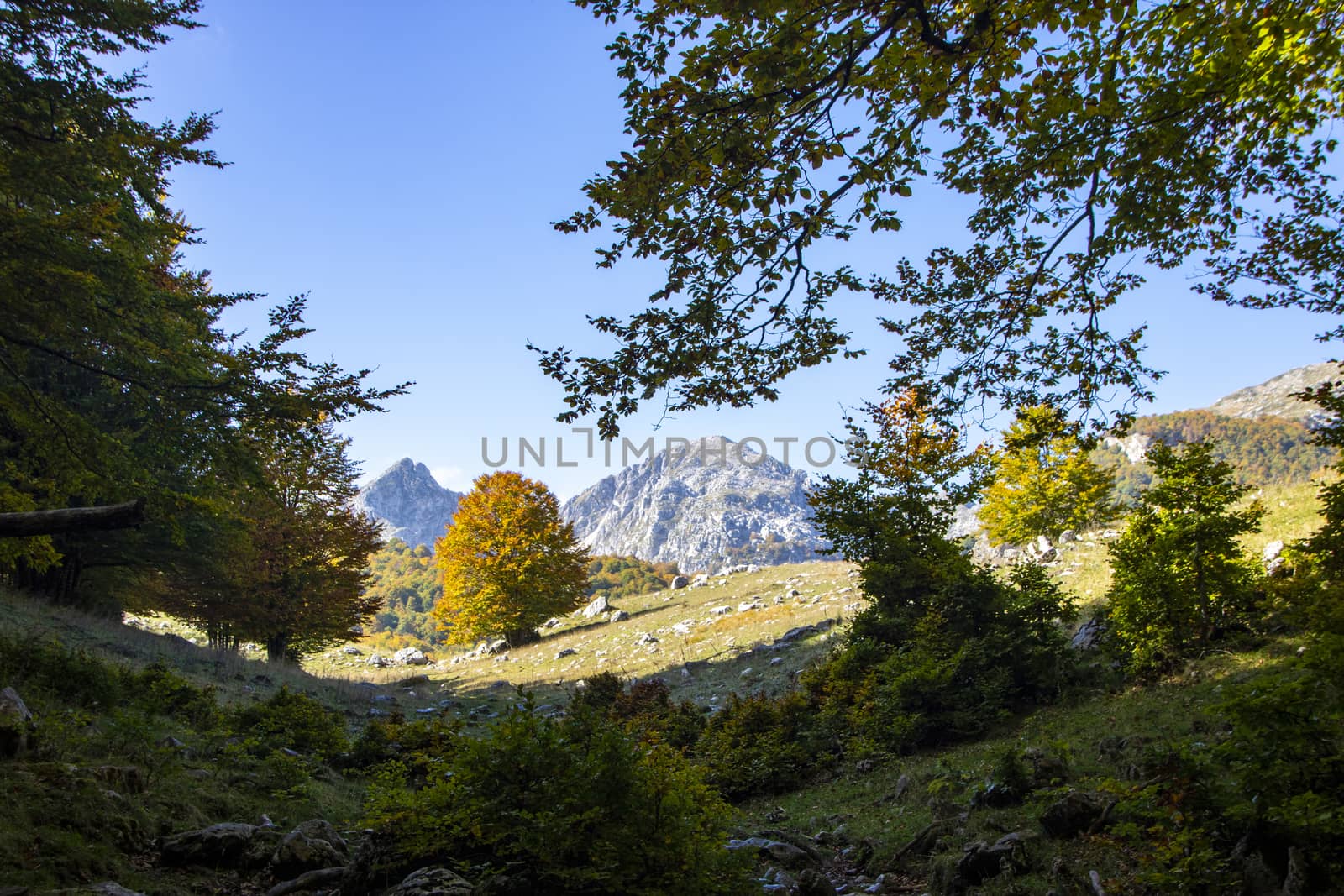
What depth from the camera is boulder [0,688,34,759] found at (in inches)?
196

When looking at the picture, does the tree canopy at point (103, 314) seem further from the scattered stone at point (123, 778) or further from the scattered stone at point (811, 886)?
the scattered stone at point (811, 886)

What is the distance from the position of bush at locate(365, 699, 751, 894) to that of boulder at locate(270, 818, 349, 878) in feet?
1.75

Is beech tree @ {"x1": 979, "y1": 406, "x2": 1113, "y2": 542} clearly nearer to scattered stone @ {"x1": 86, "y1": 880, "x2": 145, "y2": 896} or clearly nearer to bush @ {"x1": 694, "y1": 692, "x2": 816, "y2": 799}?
bush @ {"x1": 694, "y1": 692, "x2": 816, "y2": 799}

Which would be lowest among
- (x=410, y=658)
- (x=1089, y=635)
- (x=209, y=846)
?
(x=410, y=658)

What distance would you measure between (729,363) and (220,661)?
49.7ft

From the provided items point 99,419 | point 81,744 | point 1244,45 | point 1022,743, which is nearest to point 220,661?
point 99,419

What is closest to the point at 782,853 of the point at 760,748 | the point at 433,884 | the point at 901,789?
the point at 901,789

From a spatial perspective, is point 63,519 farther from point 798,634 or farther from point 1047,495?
point 1047,495

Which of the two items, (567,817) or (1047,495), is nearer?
(567,817)

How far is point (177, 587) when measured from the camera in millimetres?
19828

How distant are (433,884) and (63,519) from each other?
123 inches

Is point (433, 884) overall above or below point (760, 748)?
above

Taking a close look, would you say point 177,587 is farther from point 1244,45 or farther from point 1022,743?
point 1244,45

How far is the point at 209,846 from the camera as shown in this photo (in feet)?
15.9
